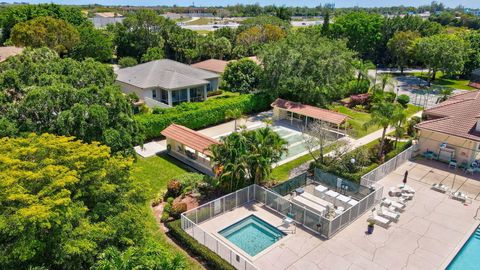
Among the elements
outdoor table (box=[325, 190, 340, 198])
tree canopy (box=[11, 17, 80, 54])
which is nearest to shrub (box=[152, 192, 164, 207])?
outdoor table (box=[325, 190, 340, 198])

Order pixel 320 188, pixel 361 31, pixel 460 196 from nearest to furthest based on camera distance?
pixel 460 196, pixel 320 188, pixel 361 31

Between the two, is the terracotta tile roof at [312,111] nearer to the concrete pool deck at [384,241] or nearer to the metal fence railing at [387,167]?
the metal fence railing at [387,167]

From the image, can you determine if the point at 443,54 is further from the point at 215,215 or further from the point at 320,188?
the point at 215,215

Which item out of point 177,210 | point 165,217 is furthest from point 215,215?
point 165,217

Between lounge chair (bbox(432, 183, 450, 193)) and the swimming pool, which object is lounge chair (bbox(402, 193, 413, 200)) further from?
the swimming pool

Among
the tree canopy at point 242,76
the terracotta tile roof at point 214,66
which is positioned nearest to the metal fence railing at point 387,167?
the tree canopy at point 242,76

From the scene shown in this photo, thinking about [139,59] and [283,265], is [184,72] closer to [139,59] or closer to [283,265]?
[139,59]

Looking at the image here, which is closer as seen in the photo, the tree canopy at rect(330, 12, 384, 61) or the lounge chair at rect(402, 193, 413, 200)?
the lounge chair at rect(402, 193, 413, 200)
